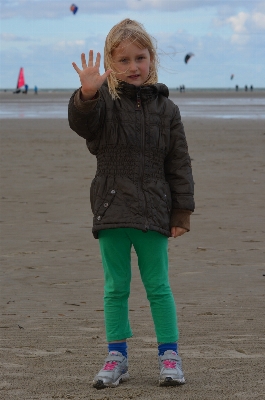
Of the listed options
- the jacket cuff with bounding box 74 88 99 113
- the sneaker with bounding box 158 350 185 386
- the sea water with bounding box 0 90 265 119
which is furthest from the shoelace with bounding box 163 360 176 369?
the sea water with bounding box 0 90 265 119

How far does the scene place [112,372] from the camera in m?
3.83

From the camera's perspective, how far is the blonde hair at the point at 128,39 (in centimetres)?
386

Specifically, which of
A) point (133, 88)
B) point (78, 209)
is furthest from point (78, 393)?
point (78, 209)

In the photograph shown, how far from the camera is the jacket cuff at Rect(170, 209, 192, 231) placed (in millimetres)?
3900

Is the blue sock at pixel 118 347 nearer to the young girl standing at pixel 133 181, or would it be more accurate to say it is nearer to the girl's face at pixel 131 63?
the young girl standing at pixel 133 181

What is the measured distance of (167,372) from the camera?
3793 mm

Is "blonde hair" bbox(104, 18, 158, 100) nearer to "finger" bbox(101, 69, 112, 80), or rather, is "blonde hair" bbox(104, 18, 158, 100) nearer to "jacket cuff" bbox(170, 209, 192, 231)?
"finger" bbox(101, 69, 112, 80)

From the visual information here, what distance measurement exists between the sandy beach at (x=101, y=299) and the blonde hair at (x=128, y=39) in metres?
1.39

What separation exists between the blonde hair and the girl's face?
0.02 m

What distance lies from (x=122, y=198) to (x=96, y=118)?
39cm

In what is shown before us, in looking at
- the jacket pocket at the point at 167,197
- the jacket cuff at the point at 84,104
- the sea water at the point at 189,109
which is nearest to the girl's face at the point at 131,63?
the jacket cuff at the point at 84,104

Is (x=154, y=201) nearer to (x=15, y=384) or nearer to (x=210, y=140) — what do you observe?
(x=15, y=384)

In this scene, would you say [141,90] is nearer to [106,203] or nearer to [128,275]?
[106,203]

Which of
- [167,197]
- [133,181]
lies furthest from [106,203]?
[167,197]
